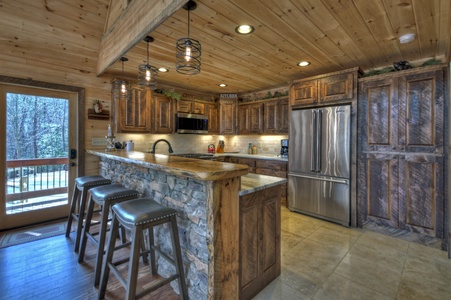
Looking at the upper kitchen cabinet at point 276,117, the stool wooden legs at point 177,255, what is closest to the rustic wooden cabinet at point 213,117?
the upper kitchen cabinet at point 276,117

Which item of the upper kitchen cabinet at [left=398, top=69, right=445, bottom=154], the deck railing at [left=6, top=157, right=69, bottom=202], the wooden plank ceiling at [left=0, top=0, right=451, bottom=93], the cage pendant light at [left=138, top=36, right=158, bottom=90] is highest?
the wooden plank ceiling at [left=0, top=0, right=451, bottom=93]

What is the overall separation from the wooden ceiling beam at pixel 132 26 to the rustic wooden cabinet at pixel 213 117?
8.01 ft

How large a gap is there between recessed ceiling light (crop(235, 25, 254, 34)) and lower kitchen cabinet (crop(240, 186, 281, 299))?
1696 millimetres

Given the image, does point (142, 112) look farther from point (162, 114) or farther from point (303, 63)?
point (303, 63)

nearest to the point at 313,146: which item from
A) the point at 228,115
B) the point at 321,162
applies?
the point at 321,162

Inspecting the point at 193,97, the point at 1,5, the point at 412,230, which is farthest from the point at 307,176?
the point at 1,5

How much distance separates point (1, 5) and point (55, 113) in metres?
1.42

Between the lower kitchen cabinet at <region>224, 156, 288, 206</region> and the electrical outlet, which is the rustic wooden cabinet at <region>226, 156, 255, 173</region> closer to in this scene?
the lower kitchen cabinet at <region>224, 156, 288, 206</region>

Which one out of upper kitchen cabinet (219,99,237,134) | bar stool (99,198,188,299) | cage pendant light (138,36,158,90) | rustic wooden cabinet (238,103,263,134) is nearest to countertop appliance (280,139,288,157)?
rustic wooden cabinet (238,103,263,134)

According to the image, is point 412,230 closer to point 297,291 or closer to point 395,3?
point 297,291

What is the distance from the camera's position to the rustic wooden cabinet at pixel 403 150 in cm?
269

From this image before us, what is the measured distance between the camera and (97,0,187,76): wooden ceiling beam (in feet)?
6.30

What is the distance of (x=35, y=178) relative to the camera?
3.28 meters

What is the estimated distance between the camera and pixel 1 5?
8.58ft
